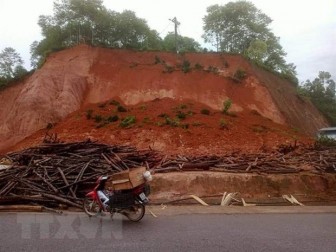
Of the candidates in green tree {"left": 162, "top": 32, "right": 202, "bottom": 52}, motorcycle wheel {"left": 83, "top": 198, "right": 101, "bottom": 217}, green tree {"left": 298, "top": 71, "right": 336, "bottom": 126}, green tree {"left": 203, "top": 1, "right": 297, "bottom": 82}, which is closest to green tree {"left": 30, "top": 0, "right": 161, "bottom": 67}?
green tree {"left": 162, "top": 32, "right": 202, "bottom": 52}

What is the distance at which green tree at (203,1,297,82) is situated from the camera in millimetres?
49031

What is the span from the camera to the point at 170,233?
7.38 m

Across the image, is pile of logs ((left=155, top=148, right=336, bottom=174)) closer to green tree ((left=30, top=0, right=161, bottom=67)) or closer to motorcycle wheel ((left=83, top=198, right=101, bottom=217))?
motorcycle wheel ((left=83, top=198, right=101, bottom=217))

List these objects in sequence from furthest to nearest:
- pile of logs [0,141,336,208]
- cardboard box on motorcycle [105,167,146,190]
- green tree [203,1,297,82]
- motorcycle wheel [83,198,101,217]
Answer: green tree [203,1,297,82]
pile of logs [0,141,336,208]
motorcycle wheel [83,198,101,217]
cardboard box on motorcycle [105,167,146,190]

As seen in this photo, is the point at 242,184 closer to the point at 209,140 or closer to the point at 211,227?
the point at 211,227

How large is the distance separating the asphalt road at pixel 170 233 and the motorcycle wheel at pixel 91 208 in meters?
0.18

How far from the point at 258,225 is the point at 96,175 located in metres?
5.64

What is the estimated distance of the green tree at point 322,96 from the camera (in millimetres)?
47500

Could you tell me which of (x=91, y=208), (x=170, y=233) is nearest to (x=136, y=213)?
(x=91, y=208)

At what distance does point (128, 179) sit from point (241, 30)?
4475 centimetres

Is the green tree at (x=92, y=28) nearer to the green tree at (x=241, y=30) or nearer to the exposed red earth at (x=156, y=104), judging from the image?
the exposed red earth at (x=156, y=104)

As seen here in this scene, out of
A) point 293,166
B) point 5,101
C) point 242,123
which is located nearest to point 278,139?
point 242,123

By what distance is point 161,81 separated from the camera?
A: 36125 mm

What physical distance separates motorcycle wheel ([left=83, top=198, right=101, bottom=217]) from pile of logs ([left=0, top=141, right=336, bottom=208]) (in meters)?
1.14
